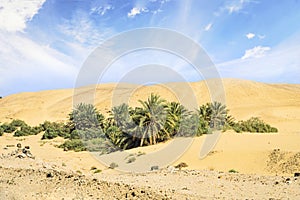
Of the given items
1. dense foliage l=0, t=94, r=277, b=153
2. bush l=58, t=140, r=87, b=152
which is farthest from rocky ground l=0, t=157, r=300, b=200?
bush l=58, t=140, r=87, b=152

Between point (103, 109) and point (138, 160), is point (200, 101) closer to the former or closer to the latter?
point (103, 109)

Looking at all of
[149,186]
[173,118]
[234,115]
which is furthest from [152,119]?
[234,115]

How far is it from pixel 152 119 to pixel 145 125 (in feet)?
2.52

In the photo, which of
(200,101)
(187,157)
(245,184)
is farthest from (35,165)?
(200,101)

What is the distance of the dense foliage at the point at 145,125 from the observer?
79.3ft

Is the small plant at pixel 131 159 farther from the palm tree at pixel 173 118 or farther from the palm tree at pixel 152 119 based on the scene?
the palm tree at pixel 173 118

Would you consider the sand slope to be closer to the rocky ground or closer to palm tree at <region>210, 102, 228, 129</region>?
palm tree at <region>210, 102, 228, 129</region>

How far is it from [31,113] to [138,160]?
5301cm

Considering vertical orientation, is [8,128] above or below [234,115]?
below

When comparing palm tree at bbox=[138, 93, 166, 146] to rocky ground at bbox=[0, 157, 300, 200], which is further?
palm tree at bbox=[138, 93, 166, 146]

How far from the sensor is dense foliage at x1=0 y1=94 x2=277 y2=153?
79.3ft

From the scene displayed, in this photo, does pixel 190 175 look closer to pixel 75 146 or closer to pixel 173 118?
pixel 173 118

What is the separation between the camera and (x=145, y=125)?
78.7ft

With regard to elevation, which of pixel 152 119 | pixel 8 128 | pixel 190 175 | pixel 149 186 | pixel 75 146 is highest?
pixel 8 128
